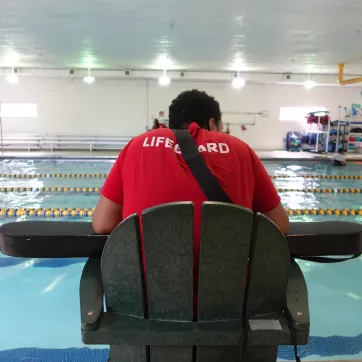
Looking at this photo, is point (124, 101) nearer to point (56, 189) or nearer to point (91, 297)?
point (56, 189)

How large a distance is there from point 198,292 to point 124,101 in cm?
1511

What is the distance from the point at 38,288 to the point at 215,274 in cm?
318

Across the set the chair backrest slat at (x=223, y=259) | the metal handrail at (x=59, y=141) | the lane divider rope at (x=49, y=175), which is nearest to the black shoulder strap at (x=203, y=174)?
the chair backrest slat at (x=223, y=259)

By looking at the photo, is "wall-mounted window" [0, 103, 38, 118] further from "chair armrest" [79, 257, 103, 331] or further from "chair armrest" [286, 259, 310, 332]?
"chair armrest" [286, 259, 310, 332]

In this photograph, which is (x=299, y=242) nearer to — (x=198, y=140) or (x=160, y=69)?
(x=198, y=140)

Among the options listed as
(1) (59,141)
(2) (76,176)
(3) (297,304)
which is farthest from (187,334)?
(1) (59,141)

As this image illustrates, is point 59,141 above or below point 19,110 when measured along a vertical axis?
below

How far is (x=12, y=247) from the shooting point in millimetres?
1344

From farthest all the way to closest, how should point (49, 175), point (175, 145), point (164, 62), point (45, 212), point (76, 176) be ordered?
point (164, 62), point (49, 175), point (76, 176), point (45, 212), point (175, 145)

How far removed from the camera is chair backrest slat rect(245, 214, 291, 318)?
0.97 meters

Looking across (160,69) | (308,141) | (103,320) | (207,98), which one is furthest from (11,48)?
(308,141)

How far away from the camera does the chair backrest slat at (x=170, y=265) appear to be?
91cm

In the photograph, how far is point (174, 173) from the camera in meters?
1.14

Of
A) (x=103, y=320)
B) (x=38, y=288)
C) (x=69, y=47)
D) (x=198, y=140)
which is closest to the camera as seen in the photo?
(x=103, y=320)
